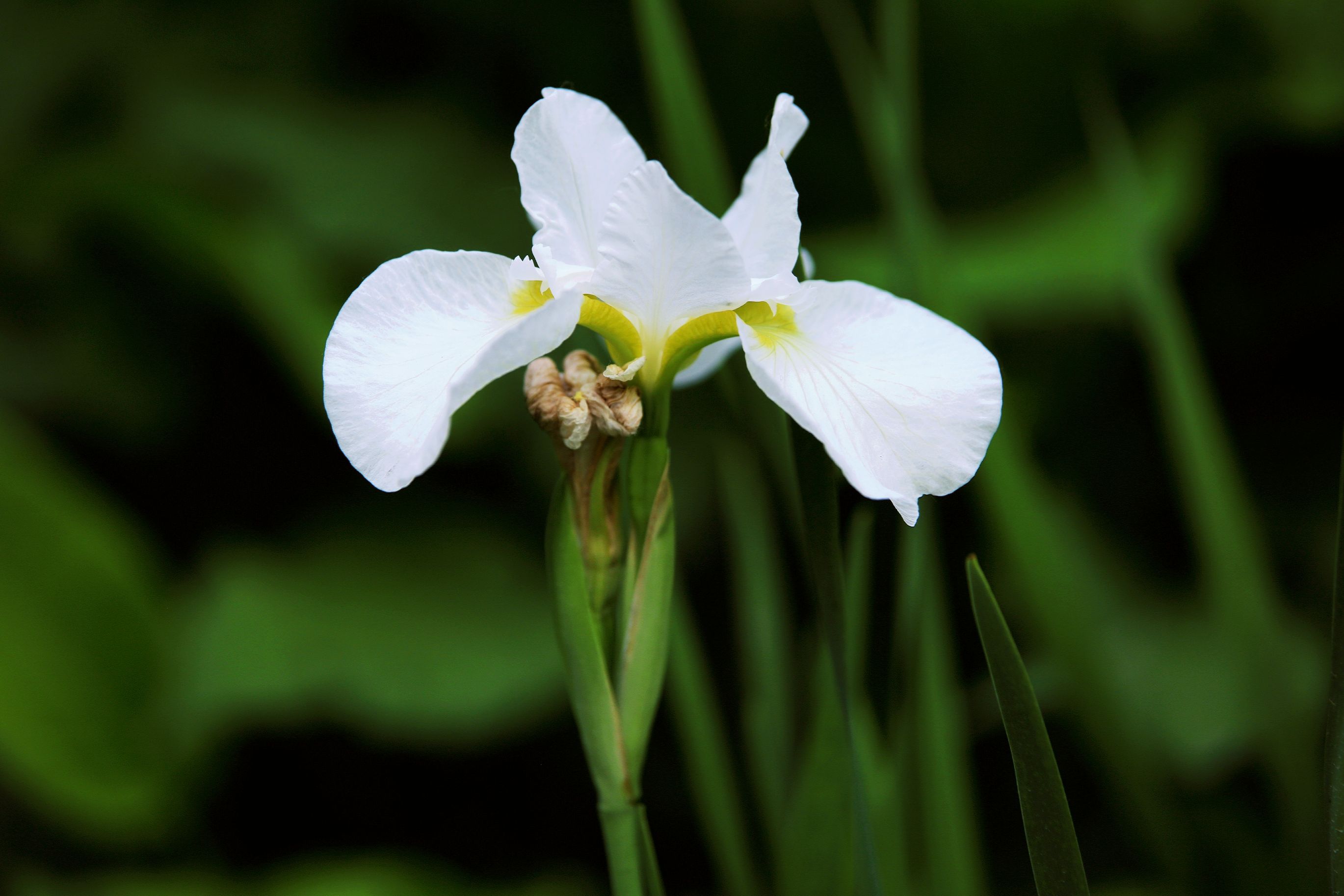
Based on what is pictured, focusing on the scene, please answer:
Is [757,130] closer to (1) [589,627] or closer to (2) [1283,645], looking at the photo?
(2) [1283,645]

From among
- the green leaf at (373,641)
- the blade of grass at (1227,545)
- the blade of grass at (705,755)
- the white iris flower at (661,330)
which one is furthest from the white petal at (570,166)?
the green leaf at (373,641)

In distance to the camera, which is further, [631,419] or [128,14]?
A: [128,14]

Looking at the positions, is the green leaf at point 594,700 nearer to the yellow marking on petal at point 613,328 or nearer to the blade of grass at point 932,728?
the yellow marking on petal at point 613,328

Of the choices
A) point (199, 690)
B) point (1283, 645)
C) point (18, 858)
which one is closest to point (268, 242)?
point (199, 690)

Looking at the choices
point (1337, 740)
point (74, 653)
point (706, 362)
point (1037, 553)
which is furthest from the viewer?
point (74, 653)

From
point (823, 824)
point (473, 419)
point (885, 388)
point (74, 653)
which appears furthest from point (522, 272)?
point (74, 653)

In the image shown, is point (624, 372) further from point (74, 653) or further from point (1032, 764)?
point (74, 653)
